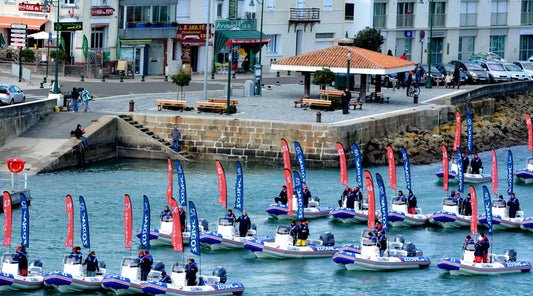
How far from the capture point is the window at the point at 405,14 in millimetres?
110062

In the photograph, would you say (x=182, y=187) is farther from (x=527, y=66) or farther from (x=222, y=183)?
(x=527, y=66)

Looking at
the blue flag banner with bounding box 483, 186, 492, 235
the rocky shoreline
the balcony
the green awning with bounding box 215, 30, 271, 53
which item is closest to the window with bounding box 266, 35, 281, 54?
the balcony

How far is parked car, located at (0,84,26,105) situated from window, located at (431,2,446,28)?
51.4 m

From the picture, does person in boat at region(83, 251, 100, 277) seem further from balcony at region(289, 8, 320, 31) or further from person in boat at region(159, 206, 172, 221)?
balcony at region(289, 8, 320, 31)

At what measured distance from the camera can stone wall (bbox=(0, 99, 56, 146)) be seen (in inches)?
2611

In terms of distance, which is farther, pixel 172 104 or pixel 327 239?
pixel 172 104

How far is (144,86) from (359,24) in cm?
2834

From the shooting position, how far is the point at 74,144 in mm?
66688

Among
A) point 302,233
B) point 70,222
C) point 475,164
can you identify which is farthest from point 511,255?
point 475,164

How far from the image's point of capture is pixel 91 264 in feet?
144

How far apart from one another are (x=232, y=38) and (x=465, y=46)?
27.2 metres

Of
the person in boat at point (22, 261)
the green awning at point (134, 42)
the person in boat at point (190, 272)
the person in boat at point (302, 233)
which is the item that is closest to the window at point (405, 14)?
the green awning at point (134, 42)

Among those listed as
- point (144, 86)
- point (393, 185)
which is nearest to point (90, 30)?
point (144, 86)

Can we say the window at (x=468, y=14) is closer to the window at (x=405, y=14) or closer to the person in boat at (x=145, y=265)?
the window at (x=405, y=14)
